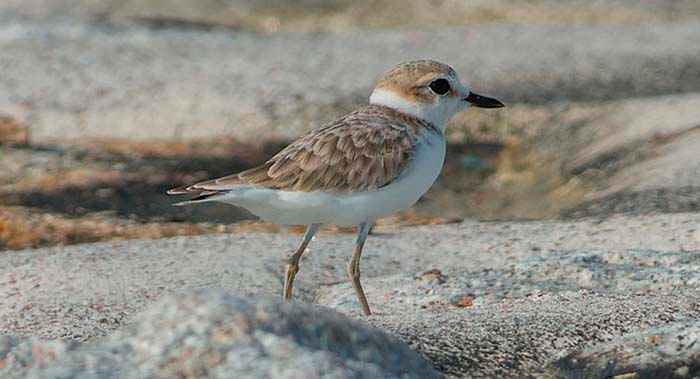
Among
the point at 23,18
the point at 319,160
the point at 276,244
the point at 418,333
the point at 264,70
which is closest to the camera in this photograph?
the point at 418,333

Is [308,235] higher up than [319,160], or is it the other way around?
[319,160]

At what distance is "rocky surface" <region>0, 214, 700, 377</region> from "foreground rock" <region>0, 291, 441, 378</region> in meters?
0.04

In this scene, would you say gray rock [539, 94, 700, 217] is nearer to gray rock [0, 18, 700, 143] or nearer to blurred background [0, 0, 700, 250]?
blurred background [0, 0, 700, 250]

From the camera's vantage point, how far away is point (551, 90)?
29.5 feet

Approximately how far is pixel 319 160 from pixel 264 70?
506 centimetres

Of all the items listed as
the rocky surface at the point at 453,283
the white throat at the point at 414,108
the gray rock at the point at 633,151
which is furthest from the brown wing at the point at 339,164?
the gray rock at the point at 633,151

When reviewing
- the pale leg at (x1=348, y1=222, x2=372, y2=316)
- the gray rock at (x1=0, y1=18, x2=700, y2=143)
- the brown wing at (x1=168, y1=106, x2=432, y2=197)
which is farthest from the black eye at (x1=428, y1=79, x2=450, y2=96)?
the gray rock at (x1=0, y1=18, x2=700, y2=143)

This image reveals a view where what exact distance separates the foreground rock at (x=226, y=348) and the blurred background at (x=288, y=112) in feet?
9.95

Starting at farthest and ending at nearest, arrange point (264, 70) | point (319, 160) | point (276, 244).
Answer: point (264, 70) < point (276, 244) < point (319, 160)

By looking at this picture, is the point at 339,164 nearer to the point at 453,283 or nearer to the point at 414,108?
the point at 414,108

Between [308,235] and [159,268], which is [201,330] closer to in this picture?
[308,235]

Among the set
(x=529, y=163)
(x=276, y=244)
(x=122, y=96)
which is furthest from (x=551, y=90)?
(x=276, y=244)

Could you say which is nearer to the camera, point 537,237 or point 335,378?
point 335,378

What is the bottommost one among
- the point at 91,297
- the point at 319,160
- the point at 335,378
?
the point at 91,297
